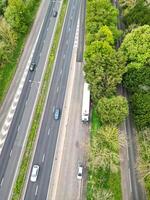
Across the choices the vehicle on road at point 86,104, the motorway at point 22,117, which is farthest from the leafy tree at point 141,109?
the motorway at point 22,117

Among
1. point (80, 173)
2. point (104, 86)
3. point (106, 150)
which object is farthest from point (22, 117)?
point (106, 150)

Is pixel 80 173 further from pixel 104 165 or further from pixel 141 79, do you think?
pixel 141 79

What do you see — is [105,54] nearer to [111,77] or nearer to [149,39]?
[111,77]

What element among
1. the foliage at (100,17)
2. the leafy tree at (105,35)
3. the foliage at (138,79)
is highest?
the foliage at (100,17)

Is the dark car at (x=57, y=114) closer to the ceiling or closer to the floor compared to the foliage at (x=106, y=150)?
closer to the ceiling

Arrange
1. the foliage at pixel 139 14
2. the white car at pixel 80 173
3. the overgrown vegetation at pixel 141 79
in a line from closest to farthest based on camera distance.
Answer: the white car at pixel 80 173
the overgrown vegetation at pixel 141 79
the foliage at pixel 139 14

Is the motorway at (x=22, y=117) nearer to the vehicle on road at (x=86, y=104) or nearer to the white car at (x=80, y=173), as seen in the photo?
the vehicle on road at (x=86, y=104)

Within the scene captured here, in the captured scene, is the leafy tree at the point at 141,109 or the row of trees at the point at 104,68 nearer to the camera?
the leafy tree at the point at 141,109
